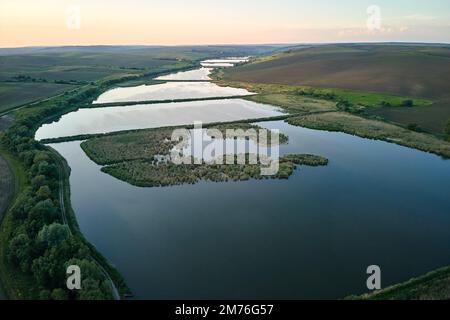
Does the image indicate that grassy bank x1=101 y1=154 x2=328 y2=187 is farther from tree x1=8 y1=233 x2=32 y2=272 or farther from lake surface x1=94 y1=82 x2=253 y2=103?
lake surface x1=94 y1=82 x2=253 y2=103

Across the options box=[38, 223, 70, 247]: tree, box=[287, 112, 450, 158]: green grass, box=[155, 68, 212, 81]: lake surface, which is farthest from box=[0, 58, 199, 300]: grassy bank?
box=[155, 68, 212, 81]: lake surface

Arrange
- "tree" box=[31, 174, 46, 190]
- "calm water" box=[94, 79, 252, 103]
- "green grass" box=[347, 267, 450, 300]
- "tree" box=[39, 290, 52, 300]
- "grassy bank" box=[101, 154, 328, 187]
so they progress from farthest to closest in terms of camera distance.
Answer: "calm water" box=[94, 79, 252, 103] → "grassy bank" box=[101, 154, 328, 187] → "tree" box=[31, 174, 46, 190] → "green grass" box=[347, 267, 450, 300] → "tree" box=[39, 290, 52, 300]

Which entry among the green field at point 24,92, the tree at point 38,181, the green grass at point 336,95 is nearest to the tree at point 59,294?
the tree at point 38,181

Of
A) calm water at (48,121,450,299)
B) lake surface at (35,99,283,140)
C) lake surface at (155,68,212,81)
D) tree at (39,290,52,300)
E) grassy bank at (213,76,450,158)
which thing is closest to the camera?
tree at (39,290,52,300)

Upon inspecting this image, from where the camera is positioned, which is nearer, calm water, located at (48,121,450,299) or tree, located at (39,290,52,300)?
tree, located at (39,290,52,300)

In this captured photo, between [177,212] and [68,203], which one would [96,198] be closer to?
[68,203]

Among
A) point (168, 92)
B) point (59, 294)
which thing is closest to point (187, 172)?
point (59, 294)

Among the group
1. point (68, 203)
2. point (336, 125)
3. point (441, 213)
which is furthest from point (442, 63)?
point (68, 203)
